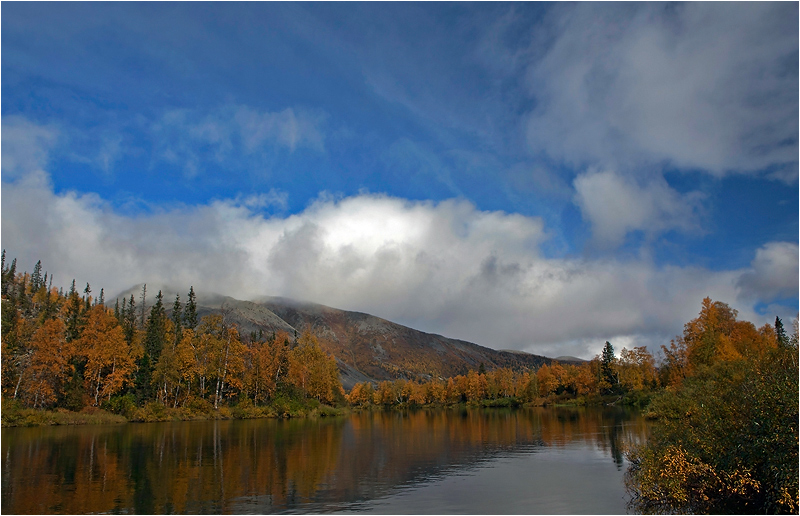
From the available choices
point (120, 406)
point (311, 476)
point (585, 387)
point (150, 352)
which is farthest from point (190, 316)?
point (585, 387)

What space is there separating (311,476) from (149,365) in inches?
3016

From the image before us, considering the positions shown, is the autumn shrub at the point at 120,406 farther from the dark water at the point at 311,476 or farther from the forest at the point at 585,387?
the dark water at the point at 311,476

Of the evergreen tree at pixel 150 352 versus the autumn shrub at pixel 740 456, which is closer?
the autumn shrub at pixel 740 456

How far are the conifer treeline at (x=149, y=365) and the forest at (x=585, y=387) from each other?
0.84 feet

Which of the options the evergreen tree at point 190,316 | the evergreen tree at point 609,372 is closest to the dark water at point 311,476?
the evergreen tree at point 190,316

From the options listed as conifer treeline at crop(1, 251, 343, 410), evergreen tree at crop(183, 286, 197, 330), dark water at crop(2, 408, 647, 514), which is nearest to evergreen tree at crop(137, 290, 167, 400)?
conifer treeline at crop(1, 251, 343, 410)

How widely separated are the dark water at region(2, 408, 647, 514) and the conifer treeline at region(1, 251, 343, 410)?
3454cm

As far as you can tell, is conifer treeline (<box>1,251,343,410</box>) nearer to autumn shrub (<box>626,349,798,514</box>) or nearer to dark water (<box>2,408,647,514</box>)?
dark water (<box>2,408,647,514</box>)

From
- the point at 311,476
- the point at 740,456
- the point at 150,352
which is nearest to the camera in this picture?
the point at 740,456

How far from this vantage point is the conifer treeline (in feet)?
257

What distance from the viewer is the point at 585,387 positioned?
15750 cm

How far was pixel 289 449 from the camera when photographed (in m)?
42.9

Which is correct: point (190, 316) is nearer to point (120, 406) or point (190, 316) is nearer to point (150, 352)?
point (150, 352)

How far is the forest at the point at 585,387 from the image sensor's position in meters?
17.5
